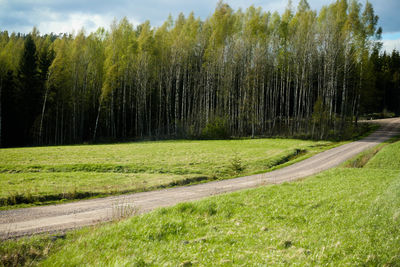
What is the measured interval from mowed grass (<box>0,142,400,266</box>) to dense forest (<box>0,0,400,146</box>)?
36512mm

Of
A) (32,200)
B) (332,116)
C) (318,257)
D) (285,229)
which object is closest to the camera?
(318,257)

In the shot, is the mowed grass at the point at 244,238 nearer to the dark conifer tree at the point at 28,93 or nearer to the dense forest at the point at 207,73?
the dense forest at the point at 207,73

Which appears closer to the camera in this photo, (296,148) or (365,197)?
(365,197)

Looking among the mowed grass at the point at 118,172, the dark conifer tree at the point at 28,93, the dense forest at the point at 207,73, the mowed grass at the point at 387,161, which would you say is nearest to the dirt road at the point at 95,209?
the mowed grass at the point at 118,172

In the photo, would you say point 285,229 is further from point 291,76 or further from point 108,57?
point 108,57

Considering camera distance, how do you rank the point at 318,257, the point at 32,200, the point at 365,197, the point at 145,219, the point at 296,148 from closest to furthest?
the point at 318,257
the point at 145,219
the point at 365,197
the point at 32,200
the point at 296,148

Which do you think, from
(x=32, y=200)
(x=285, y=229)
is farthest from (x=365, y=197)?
(x=32, y=200)

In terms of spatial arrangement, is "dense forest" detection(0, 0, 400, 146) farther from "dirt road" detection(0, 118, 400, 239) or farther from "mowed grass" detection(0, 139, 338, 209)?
"dirt road" detection(0, 118, 400, 239)

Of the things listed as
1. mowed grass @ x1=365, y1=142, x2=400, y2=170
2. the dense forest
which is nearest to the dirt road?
mowed grass @ x1=365, y1=142, x2=400, y2=170

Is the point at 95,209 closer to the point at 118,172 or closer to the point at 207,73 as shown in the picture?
the point at 118,172

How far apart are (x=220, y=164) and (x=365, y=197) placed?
52.0ft

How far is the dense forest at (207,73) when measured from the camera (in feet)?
142

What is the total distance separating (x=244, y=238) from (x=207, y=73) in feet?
141

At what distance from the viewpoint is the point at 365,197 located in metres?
8.75
